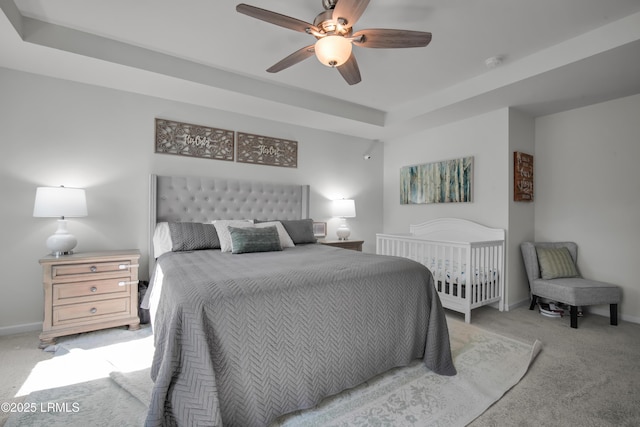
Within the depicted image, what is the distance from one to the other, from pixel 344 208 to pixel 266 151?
1.35 m

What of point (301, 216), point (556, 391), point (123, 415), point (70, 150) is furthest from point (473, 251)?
point (70, 150)

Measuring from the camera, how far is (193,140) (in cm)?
331

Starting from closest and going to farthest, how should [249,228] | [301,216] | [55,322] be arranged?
[55,322] → [249,228] → [301,216]

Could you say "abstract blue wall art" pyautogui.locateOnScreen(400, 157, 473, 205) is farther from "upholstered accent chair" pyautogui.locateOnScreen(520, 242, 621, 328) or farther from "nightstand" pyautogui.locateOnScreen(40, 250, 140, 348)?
"nightstand" pyautogui.locateOnScreen(40, 250, 140, 348)

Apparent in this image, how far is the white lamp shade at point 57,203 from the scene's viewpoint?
2338 millimetres

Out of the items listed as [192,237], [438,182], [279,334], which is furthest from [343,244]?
[279,334]

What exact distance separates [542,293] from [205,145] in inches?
160

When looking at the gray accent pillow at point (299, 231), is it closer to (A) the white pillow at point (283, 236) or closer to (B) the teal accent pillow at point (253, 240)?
(A) the white pillow at point (283, 236)

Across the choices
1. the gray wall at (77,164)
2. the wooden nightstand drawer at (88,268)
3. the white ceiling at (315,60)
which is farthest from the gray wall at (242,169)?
the wooden nightstand drawer at (88,268)

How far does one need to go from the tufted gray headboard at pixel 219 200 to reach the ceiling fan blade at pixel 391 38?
7.20 feet

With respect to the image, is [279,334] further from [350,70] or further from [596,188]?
[596,188]

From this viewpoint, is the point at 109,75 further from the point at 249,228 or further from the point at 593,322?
the point at 593,322

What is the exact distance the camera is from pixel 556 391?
1.75 m

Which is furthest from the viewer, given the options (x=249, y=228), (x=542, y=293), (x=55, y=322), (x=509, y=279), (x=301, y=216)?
(x=301, y=216)
